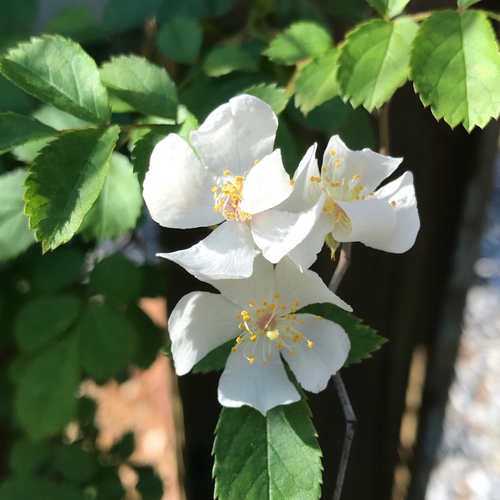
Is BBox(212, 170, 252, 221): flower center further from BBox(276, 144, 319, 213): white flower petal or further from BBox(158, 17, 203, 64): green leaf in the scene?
BBox(158, 17, 203, 64): green leaf

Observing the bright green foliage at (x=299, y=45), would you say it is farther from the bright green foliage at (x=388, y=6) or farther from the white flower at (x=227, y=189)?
the white flower at (x=227, y=189)

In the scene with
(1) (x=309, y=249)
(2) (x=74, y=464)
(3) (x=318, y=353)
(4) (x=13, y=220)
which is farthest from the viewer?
(2) (x=74, y=464)

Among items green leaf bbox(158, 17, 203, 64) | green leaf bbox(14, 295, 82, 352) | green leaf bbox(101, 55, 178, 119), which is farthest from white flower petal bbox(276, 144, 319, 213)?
green leaf bbox(14, 295, 82, 352)

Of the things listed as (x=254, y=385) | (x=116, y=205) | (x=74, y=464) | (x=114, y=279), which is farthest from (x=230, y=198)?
(x=74, y=464)

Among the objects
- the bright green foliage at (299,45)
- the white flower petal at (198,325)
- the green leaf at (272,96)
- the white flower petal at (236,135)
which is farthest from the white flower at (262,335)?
the bright green foliage at (299,45)

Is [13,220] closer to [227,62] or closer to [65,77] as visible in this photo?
[65,77]

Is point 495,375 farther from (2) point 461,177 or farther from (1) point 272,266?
(1) point 272,266
